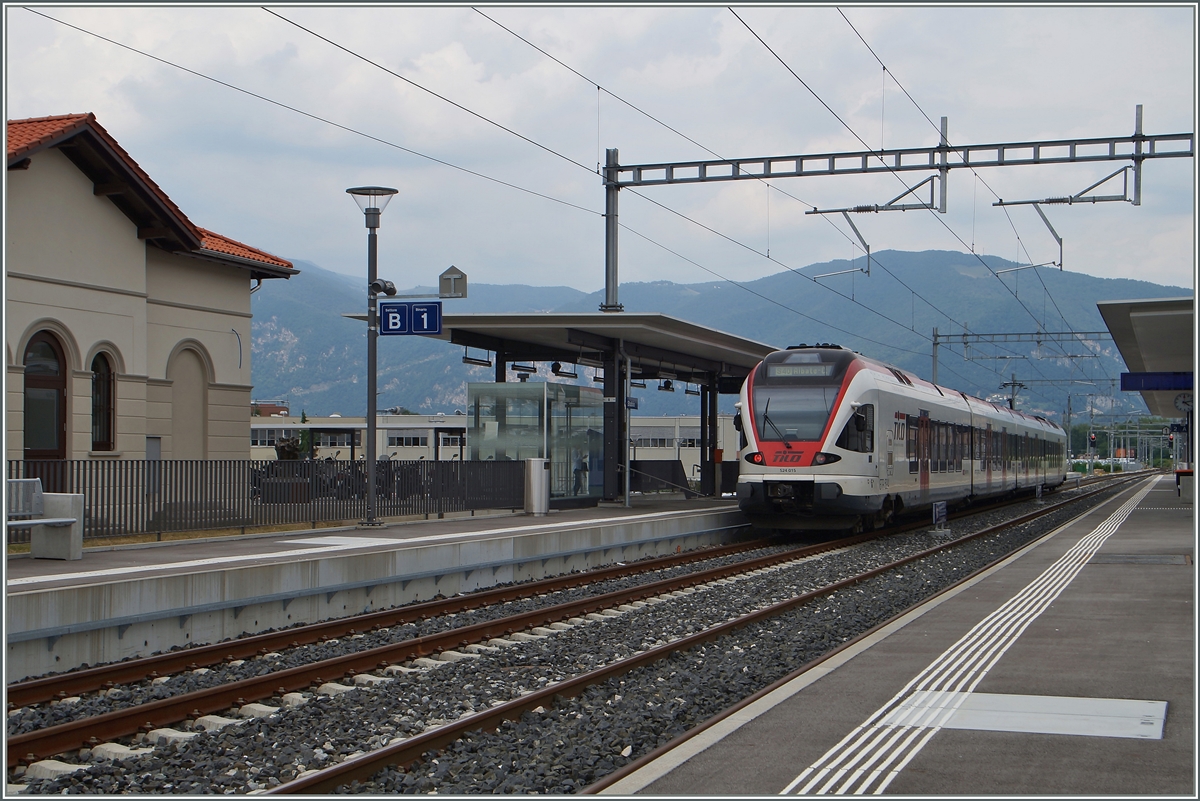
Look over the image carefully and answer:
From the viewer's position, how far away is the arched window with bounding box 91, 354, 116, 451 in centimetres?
1992

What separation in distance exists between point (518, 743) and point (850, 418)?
588 inches

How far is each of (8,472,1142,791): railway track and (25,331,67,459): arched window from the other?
881cm

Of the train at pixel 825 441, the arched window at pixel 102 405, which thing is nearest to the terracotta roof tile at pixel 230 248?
the arched window at pixel 102 405

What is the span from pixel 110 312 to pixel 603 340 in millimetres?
11023

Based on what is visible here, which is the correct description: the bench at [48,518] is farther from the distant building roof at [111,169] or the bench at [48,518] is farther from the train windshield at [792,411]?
the train windshield at [792,411]

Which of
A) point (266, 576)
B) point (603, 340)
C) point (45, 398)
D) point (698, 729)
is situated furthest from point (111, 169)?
point (698, 729)

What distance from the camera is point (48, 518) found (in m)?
14.2

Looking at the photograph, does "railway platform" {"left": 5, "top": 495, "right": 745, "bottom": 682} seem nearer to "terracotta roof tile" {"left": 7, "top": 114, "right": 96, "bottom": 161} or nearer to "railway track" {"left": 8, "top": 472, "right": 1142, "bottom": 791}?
"railway track" {"left": 8, "top": 472, "right": 1142, "bottom": 791}

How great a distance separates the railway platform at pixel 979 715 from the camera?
6070 millimetres

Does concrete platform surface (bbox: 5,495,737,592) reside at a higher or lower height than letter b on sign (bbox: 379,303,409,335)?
lower

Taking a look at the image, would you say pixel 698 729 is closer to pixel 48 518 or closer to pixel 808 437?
pixel 48 518

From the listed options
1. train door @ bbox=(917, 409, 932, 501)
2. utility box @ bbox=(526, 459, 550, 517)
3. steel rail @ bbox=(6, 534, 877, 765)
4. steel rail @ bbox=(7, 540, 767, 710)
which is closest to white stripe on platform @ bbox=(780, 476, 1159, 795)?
steel rail @ bbox=(6, 534, 877, 765)

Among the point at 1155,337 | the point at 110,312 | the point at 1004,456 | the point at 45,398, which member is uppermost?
the point at 1155,337

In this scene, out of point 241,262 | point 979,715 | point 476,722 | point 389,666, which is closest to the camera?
point 979,715
